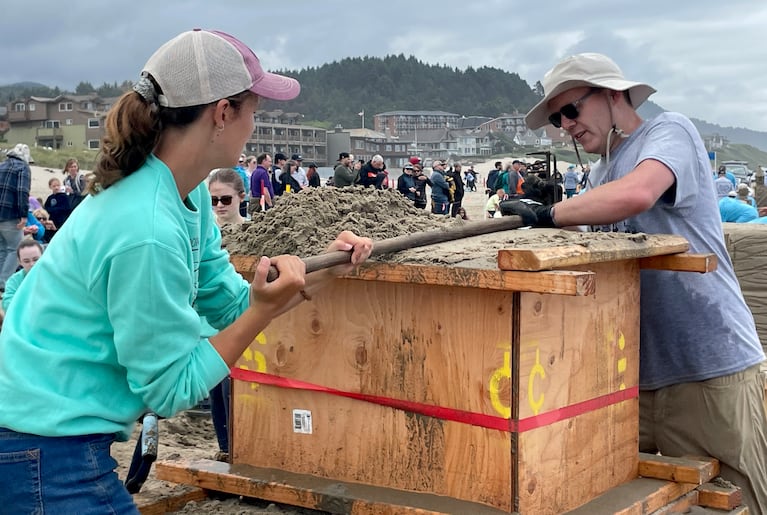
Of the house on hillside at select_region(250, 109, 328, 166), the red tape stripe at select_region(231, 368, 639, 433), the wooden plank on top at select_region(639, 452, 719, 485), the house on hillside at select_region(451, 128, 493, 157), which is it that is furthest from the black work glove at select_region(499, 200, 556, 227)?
the house on hillside at select_region(451, 128, 493, 157)

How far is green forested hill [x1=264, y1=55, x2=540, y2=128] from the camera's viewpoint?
155125 mm

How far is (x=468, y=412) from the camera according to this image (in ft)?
9.43

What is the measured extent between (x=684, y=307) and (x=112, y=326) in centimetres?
232

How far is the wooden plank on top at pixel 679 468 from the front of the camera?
10.9ft

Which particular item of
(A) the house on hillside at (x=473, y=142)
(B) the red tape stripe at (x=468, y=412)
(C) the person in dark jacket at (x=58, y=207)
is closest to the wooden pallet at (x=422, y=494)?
(B) the red tape stripe at (x=468, y=412)

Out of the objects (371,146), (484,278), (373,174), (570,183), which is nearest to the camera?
(484,278)

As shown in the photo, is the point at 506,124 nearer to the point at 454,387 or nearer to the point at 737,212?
the point at 737,212

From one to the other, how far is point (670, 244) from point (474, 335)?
0.92m

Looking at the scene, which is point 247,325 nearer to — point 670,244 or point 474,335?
point 474,335

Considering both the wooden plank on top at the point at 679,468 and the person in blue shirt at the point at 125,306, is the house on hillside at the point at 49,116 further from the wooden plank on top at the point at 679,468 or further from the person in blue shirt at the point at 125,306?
the person in blue shirt at the point at 125,306

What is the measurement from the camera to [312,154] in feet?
337

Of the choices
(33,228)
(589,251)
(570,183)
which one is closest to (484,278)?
(589,251)

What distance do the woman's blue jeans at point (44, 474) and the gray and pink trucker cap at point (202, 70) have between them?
0.89 meters

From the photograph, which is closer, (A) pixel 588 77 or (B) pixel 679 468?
(B) pixel 679 468
